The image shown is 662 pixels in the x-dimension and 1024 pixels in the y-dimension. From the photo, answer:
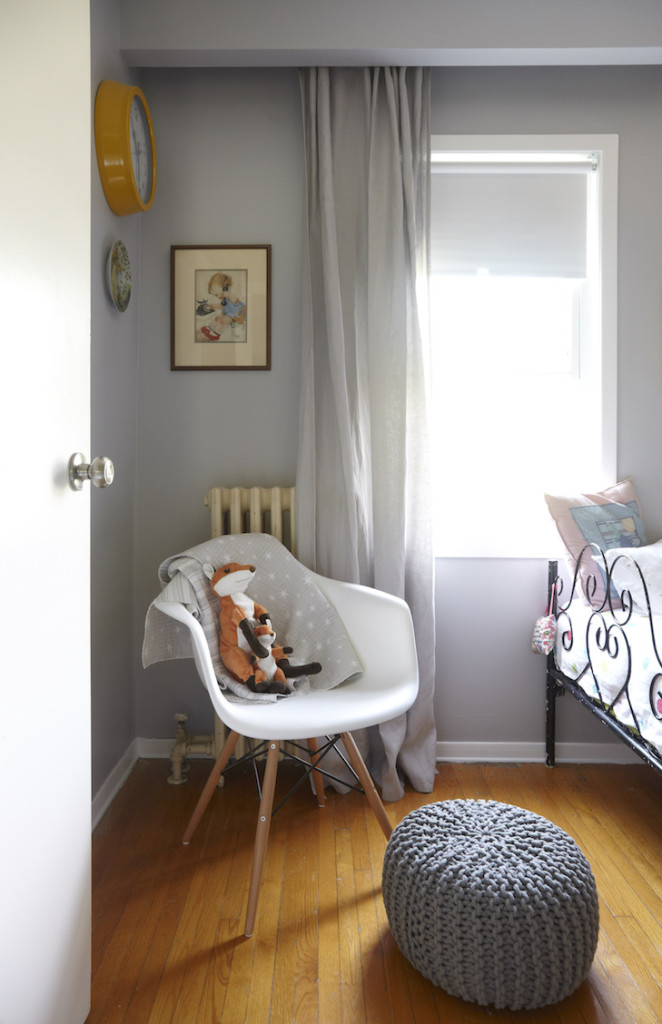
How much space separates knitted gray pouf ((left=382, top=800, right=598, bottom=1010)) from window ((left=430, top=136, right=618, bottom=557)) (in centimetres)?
125

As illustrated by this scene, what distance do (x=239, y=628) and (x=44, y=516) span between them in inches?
40.3

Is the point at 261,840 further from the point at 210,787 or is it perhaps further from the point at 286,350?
the point at 286,350

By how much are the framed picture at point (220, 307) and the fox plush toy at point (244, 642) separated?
2.75 feet

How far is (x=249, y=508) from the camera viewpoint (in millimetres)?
2488

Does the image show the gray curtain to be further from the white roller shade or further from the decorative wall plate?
the decorative wall plate

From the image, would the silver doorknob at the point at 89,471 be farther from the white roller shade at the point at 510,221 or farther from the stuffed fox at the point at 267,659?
the white roller shade at the point at 510,221

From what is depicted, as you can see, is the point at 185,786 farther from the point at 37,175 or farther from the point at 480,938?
the point at 37,175

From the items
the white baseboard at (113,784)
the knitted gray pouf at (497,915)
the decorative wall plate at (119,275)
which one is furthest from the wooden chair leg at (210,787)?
the decorative wall plate at (119,275)

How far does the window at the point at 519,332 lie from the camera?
2.59 m

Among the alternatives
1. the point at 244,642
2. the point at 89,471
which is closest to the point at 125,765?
the point at 244,642

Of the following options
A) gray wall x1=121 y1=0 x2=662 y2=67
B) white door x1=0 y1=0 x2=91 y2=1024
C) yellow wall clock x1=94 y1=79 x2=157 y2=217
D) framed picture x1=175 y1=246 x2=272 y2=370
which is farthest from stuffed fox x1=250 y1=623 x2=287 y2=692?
gray wall x1=121 y1=0 x2=662 y2=67

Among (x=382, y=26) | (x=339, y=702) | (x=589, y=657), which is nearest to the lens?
(x=339, y=702)

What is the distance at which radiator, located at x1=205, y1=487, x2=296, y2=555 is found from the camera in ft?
8.01

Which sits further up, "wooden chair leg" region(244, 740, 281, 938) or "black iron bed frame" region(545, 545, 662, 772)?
"black iron bed frame" region(545, 545, 662, 772)
